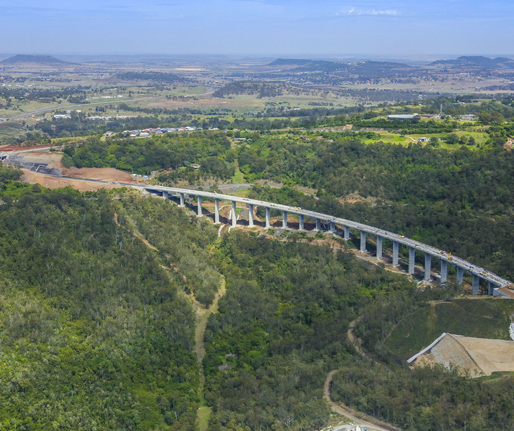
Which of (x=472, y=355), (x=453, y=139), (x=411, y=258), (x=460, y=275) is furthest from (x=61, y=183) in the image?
(x=472, y=355)

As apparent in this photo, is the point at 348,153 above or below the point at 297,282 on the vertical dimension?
above

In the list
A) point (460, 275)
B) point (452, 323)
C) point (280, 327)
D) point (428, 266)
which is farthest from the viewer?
point (428, 266)

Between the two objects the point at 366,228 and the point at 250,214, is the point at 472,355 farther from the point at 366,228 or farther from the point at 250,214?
the point at 250,214

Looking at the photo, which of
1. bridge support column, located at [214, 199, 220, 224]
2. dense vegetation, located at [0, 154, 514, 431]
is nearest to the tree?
dense vegetation, located at [0, 154, 514, 431]

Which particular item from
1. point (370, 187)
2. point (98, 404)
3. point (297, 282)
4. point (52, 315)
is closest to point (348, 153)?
point (370, 187)

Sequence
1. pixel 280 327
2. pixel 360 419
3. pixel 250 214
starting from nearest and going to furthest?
pixel 360 419 < pixel 280 327 < pixel 250 214

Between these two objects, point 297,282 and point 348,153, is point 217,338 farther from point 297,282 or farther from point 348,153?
point 348,153

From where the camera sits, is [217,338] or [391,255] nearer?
[217,338]
